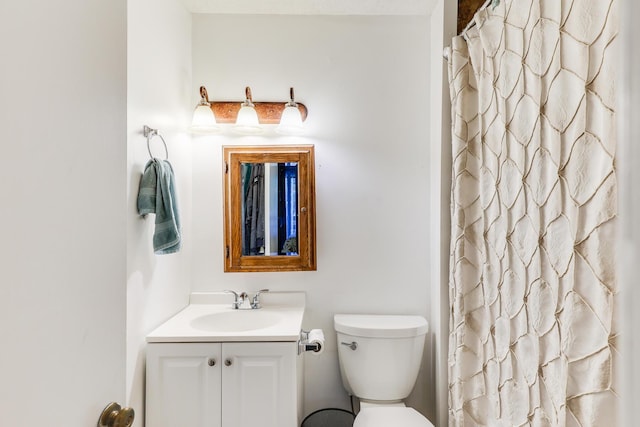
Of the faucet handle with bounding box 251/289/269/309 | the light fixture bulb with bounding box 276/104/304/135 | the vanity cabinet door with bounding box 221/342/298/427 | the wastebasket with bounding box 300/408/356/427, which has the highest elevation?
the light fixture bulb with bounding box 276/104/304/135

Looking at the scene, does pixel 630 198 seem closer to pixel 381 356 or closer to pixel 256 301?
pixel 381 356

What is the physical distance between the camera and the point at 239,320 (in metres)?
1.84

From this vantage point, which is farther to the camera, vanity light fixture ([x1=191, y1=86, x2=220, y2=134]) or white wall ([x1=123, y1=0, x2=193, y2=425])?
vanity light fixture ([x1=191, y1=86, x2=220, y2=134])

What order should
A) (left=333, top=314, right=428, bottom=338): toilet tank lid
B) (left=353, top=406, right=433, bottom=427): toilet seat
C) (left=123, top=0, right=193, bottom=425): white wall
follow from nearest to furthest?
(left=123, top=0, right=193, bottom=425): white wall
(left=353, top=406, right=433, bottom=427): toilet seat
(left=333, top=314, right=428, bottom=338): toilet tank lid

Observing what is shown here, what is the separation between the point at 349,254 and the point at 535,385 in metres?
1.09

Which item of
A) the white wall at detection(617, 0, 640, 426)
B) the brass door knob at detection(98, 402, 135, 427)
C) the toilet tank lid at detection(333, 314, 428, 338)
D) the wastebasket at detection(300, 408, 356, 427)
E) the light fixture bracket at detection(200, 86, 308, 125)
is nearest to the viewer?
the white wall at detection(617, 0, 640, 426)

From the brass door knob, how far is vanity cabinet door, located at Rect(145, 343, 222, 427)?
866 millimetres

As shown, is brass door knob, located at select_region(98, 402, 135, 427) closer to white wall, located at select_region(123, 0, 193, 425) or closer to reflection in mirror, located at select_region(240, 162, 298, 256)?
white wall, located at select_region(123, 0, 193, 425)

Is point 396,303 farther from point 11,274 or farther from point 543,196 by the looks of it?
point 11,274

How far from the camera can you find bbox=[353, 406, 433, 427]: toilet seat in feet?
4.90

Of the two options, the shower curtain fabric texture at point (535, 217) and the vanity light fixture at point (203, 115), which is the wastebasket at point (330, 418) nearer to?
the shower curtain fabric texture at point (535, 217)

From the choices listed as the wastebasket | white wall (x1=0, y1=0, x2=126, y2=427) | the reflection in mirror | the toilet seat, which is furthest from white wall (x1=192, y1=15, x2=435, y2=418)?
white wall (x1=0, y1=0, x2=126, y2=427)

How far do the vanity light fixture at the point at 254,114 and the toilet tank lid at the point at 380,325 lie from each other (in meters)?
1.05

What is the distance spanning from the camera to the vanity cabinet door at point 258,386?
147 centimetres
